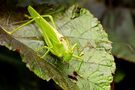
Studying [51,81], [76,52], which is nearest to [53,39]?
Result: [76,52]

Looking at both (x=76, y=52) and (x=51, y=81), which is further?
(x=51, y=81)

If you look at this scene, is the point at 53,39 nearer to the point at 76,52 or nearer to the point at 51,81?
the point at 76,52

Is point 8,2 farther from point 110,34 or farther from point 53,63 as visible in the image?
point 110,34

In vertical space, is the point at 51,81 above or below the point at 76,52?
below

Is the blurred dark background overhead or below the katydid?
below

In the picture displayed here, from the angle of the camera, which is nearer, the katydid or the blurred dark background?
the katydid
